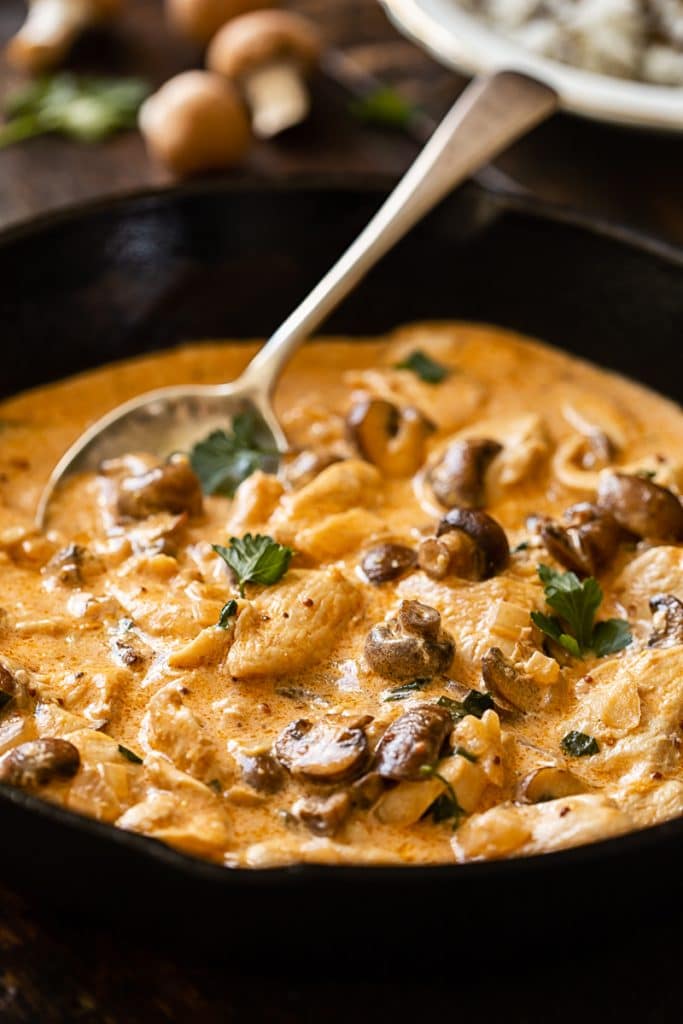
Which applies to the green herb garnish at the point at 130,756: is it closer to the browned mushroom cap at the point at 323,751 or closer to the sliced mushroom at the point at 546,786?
the browned mushroom cap at the point at 323,751

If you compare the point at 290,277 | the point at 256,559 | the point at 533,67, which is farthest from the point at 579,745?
the point at 533,67

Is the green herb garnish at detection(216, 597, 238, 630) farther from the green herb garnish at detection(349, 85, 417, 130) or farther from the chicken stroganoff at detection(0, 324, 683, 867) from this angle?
the green herb garnish at detection(349, 85, 417, 130)

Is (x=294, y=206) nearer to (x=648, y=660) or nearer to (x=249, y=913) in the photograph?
(x=648, y=660)

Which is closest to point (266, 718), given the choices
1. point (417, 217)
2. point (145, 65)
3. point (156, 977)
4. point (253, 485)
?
point (156, 977)

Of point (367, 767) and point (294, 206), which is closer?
point (367, 767)

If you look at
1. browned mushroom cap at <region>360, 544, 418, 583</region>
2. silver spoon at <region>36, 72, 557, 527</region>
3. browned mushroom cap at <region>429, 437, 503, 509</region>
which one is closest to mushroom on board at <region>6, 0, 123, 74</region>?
silver spoon at <region>36, 72, 557, 527</region>

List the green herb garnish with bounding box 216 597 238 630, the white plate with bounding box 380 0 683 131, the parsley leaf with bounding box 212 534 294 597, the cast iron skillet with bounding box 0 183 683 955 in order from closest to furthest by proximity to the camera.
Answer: the green herb garnish with bounding box 216 597 238 630 < the parsley leaf with bounding box 212 534 294 597 < the cast iron skillet with bounding box 0 183 683 955 < the white plate with bounding box 380 0 683 131

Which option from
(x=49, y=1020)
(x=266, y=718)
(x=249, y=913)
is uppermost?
(x=249, y=913)

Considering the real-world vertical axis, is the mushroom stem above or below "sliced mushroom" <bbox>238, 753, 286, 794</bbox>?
above
